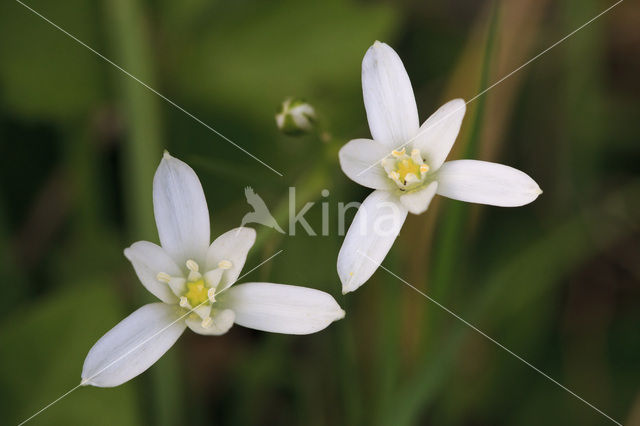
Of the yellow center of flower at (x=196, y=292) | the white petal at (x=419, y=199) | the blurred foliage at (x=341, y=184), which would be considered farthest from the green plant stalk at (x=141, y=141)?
the white petal at (x=419, y=199)

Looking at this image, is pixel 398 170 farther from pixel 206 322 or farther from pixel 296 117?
pixel 206 322

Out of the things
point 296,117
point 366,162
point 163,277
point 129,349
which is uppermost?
point 296,117

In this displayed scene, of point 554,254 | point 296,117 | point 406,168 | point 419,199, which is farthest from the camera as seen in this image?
point 554,254

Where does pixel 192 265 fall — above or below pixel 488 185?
below

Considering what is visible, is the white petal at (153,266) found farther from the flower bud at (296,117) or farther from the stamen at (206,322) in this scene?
the flower bud at (296,117)

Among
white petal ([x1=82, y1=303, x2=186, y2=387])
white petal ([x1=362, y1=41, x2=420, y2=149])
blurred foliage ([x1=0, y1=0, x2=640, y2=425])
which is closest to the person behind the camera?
white petal ([x1=82, y1=303, x2=186, y2=387])

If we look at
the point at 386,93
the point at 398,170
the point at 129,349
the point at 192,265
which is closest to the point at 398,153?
the point at 398,170

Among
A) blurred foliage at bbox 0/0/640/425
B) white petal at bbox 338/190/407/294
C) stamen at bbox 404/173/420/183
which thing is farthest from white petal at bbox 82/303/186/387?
blurred foliage at bbox 0/0/640/425

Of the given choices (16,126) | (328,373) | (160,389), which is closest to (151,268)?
(160,389)

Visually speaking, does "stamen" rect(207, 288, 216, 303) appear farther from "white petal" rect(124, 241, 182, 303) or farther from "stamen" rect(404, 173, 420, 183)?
"stamen" rect(404, 173, 420, 183)
